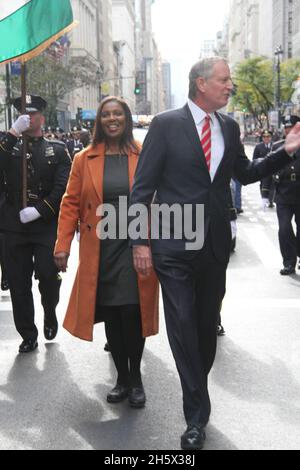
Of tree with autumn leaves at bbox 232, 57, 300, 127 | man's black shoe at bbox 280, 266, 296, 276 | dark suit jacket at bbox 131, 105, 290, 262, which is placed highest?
tree with autumn leaves at bbox 232, 57, 300, 127

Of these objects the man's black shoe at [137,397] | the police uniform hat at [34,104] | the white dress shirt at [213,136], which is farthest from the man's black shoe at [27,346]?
the white dress shirt at [213,136]

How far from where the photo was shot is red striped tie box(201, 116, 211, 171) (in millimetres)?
4160

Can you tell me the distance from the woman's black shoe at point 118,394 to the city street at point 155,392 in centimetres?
8

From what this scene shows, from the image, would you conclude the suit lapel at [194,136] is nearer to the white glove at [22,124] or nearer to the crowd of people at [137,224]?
the crowd of people at [137,224]

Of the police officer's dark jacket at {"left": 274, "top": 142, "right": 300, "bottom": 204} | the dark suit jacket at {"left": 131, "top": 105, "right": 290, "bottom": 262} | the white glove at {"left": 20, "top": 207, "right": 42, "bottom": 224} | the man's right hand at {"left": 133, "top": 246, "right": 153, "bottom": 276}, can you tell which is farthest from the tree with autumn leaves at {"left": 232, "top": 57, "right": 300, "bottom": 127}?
the man's right hand at {"left": 133, "top": 246, "right": 153, "bottom": 276}

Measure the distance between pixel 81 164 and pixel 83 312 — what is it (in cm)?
93

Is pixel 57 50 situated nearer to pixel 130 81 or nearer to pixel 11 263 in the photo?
pixel 11 263

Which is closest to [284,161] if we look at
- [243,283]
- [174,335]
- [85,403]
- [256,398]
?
[174,335]

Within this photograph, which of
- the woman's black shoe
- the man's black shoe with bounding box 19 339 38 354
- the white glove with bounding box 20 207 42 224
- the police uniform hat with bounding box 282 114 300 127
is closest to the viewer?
the woman's black shoe

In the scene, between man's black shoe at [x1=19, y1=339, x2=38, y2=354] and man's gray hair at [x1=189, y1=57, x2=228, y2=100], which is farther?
man's black shoe at [x1=19, y1=339, x2=38, y2=354]

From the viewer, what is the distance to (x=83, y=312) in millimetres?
4859

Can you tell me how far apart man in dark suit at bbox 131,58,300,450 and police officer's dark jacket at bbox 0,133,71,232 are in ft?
6.09

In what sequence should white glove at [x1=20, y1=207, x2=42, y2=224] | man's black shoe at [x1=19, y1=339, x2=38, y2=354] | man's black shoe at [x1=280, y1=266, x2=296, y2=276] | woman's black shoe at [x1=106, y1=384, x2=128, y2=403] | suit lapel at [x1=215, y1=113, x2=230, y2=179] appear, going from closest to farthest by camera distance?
suit lapel at [x1=215, y1=113, x2=230, y2=179], woman's black shoe at [x1=106, y1=384, x2=128, y2=403], white glove at [x1=20, y1=207, x2=42, y2=224], man's black shoe at [x1=19, y1=339, x2=38, y2=354], man's black shoe at [x1=280, y1=266, x2=296, y2=276]
